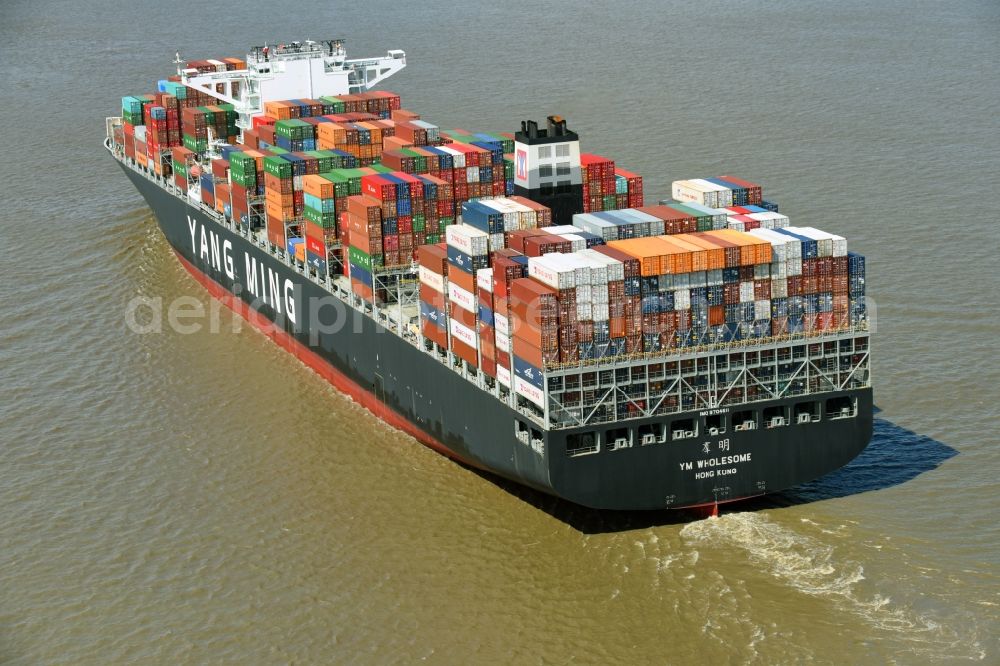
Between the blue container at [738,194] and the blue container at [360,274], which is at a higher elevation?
the blue container at [738,194]

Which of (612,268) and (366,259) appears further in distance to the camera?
(366,259)

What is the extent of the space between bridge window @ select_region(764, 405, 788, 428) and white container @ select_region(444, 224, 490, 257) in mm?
9715

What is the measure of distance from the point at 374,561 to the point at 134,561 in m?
6.86

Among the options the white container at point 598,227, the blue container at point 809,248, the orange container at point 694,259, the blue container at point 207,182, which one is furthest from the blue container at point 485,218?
the blue container at point 207,182

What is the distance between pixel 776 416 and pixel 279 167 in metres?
24.0

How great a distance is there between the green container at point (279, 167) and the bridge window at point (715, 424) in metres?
22.7

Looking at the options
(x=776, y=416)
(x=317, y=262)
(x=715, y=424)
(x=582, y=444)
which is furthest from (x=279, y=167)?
(x=776, y=416)

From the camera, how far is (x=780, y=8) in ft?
388

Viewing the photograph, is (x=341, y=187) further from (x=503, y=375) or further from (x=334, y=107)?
(x=334, y=107)

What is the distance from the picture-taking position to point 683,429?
130 feet

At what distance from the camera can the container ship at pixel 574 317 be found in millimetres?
39031

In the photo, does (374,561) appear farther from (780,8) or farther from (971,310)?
(780,8)

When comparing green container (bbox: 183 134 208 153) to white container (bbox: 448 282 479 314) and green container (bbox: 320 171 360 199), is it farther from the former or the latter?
white container (bbox: 448 282 479 314)

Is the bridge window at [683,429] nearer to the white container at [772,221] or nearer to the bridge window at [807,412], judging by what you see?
the bridge window at [807,412]
